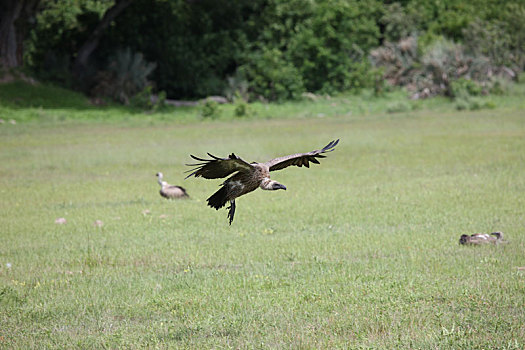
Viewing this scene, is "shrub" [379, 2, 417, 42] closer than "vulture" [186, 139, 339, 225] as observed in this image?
No

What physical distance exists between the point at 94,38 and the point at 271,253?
83.6ft

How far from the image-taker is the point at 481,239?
933cm

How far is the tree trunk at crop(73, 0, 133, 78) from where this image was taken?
31609 millimetres

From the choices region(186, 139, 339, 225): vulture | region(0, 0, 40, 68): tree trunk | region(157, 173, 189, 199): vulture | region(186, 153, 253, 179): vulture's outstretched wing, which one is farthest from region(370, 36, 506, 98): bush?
region(186, 153, 253, 179): vulture's outstretched wing

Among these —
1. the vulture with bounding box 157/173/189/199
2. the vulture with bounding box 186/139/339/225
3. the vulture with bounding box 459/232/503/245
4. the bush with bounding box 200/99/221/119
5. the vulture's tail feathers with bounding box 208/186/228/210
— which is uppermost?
the vulture with bounding box 186/139/339/225

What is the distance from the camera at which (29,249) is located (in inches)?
383

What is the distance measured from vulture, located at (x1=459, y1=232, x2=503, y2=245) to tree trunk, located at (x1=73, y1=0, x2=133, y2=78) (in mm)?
24910

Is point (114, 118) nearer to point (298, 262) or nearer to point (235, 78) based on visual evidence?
point (235, 78)

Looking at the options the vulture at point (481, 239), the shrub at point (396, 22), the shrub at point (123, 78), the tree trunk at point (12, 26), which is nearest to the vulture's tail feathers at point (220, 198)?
A: the vulture at point (481, 239)

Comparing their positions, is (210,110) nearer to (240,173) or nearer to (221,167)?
(240,173)

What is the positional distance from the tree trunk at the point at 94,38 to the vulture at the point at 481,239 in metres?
24.9

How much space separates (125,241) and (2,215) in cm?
313

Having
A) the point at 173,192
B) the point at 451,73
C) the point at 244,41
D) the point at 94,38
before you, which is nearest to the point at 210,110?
the point at 94,38

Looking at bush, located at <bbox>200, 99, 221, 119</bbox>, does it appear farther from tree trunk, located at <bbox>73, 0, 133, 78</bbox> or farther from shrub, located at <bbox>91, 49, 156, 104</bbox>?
tree trunk, located at <bbox>73, 0, 133, 78</bbox>
